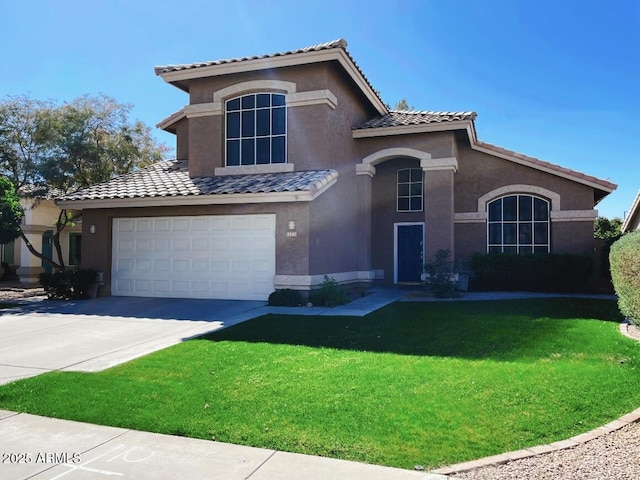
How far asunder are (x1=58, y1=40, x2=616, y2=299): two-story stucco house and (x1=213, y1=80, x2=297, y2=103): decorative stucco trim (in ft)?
0.13

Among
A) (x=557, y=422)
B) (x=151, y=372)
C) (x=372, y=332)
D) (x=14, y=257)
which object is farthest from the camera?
(x=14, y=257)

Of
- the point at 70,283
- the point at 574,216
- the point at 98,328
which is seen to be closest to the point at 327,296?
the point at 98,328

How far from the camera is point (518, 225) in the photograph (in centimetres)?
1747

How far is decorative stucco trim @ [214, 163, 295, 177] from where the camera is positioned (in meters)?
15.1

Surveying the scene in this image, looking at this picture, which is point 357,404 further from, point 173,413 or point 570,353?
point 570,353

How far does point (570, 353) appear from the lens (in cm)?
742

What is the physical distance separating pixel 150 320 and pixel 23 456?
7176 mm

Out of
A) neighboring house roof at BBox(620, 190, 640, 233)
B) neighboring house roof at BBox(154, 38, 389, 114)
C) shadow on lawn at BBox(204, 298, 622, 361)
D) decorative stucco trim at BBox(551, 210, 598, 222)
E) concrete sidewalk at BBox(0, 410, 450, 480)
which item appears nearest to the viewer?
concrete sidewalk at BBox(0, 410, 450, 480)

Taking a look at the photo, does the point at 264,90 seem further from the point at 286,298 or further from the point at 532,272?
the point at 532,272

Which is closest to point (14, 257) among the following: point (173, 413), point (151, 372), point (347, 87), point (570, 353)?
point (347, 87)

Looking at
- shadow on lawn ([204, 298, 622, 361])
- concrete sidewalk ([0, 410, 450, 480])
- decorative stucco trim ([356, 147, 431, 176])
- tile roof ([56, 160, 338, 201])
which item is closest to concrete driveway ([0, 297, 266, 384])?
shadow on lawn ([204, 298, 622, 361])

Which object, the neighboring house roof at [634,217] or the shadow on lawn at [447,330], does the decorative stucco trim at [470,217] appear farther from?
the neighboring house roof at [634,217]

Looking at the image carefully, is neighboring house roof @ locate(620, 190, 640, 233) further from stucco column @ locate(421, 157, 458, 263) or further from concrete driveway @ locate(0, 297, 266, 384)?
concrete driveway @ locate(0, 297, 266, 384)

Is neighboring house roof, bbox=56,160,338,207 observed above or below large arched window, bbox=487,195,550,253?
above
